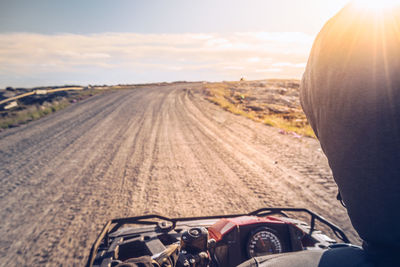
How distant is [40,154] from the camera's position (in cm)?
809

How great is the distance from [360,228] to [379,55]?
23.3 inches

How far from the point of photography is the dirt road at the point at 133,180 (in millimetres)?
4094

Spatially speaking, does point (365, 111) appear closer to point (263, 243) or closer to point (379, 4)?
point (379, 4)

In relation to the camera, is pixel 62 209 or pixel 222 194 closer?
pixel 62 209

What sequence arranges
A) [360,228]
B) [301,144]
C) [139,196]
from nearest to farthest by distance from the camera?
1. [360,228]
2. [139,196]
3. [301,144]

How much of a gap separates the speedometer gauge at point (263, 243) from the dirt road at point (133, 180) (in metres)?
2.40

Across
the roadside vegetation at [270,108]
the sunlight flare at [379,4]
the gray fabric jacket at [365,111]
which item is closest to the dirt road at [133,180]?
the roadside vegetation at [270,108]

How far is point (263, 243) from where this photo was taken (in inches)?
85.3

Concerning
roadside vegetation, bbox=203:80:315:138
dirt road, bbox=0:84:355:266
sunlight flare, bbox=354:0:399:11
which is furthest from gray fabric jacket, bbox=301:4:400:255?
roadside vegetation, bbox=203:80:315:138

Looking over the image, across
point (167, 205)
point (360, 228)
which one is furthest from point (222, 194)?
point (360, 228)

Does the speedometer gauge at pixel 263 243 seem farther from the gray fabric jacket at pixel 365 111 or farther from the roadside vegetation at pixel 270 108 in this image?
the roadside vegetation at pixel 270 108

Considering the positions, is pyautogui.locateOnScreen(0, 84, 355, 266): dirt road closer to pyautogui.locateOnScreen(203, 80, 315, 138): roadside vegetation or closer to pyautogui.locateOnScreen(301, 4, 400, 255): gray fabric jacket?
pyautogui.locateOnScreen(203, 80, 315, 138): roadside vegetation

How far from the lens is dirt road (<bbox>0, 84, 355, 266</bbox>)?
4094 millimetres

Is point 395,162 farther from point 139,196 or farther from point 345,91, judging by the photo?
point 139,196
